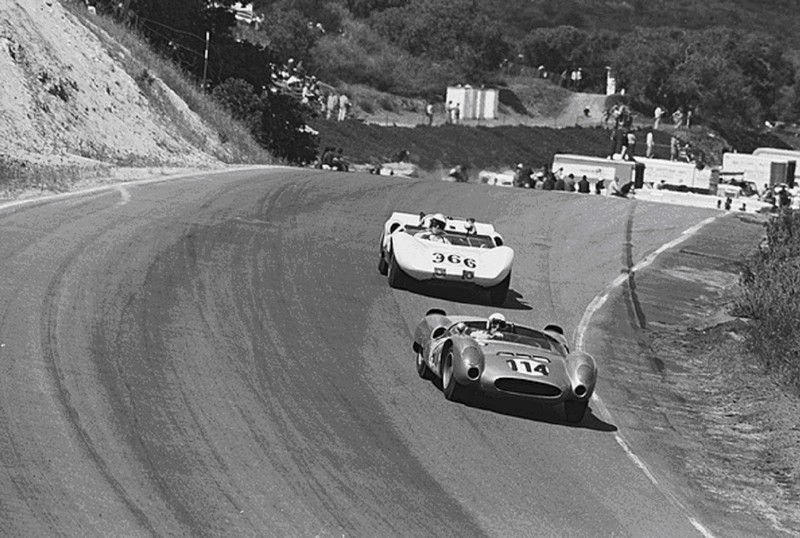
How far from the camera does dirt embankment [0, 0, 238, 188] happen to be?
1227 inches

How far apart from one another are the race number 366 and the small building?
60.7 metres

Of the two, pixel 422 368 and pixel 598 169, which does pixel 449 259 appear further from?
pixel 598 169

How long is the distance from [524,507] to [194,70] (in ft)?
121

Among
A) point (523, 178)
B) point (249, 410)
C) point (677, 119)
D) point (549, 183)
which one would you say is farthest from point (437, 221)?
point (677, 119)

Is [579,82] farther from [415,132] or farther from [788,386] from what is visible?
[788,386]

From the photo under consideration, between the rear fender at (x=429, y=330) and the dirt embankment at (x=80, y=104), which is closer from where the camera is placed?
the rear fender at (x=429, y=330)

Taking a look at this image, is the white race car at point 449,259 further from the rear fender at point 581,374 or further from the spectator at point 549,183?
the spectator at point 549,183

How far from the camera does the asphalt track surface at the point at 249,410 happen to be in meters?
10.5

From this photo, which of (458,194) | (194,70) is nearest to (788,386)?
(458,194)

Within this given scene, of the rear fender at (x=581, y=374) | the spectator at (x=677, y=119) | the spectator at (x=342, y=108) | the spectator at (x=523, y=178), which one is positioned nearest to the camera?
the rear fender at (x=581, y=374)

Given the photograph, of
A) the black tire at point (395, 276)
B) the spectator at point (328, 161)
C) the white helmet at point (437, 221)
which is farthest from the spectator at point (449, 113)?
the black tire at point (395, 276)

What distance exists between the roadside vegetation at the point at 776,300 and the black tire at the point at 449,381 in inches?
181

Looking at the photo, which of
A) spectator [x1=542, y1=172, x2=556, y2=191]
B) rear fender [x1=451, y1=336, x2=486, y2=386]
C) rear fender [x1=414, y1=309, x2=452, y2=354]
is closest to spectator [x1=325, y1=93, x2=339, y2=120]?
spectator [x1=542, y1=172, x2=556, y2=191]

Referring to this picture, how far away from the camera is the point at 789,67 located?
12669 centimetres
